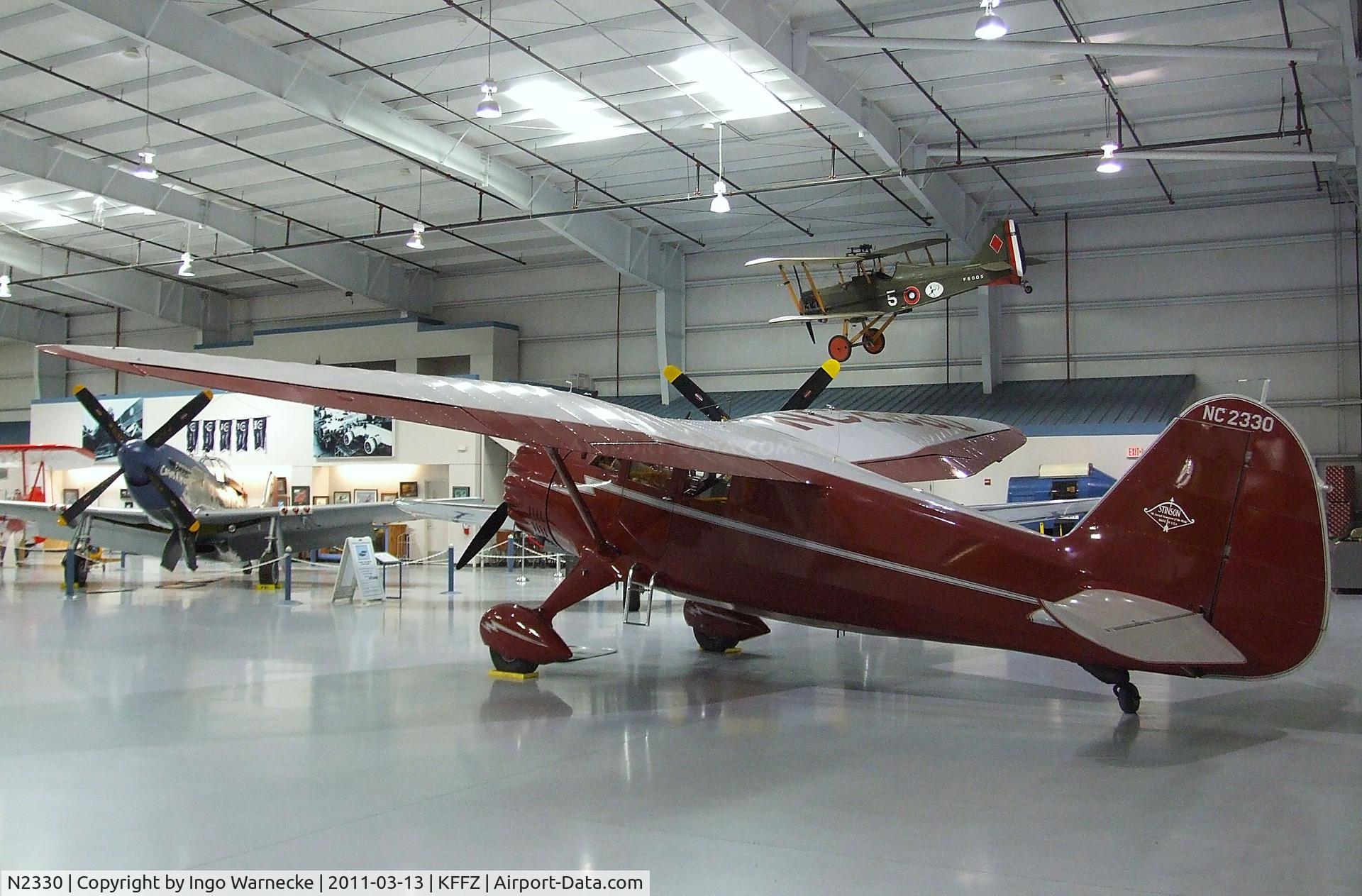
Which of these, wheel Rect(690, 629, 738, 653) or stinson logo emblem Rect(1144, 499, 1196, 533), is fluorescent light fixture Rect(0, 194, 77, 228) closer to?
wheel Rect(690, 629, 738, 653)

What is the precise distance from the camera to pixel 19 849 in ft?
14.0

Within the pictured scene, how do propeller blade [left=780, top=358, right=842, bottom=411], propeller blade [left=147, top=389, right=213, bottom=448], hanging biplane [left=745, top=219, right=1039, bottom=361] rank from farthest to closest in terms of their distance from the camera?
hanging biplane [left=745, top=219, right=1039, bottom=361]
propeller blade [left=147, top=389, right=213, bottom=448]
propeller blade [left=780, top=358, right=842, bottom=411]

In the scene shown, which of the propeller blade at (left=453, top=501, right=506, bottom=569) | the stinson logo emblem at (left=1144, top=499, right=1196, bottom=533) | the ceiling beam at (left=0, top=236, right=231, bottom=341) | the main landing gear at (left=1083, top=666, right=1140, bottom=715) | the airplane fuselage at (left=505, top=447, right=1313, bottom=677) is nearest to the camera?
the stinson logo emblem at (left=1144, top=499, right=1196, bottom=533)

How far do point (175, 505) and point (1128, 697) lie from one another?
15.2 meters

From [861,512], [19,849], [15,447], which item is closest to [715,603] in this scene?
[861,512]

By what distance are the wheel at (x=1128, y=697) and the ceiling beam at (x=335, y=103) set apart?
609 inches

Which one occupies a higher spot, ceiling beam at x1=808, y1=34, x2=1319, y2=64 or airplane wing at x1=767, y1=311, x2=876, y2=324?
ceiling beam at x1=808, y1=34, x2=1319, y2=64

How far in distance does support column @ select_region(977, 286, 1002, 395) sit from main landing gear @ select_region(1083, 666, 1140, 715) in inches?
742

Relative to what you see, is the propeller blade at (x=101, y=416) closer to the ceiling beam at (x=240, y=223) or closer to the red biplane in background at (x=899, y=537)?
the ceiling beam at (x=240, y=223)

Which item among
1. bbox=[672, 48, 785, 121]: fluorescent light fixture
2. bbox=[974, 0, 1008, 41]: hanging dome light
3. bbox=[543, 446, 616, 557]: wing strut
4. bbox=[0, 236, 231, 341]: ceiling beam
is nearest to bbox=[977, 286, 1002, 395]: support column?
bbox=[672, 48, 785, 121]: fluorescent light fixture

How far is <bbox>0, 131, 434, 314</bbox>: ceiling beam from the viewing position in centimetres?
2148

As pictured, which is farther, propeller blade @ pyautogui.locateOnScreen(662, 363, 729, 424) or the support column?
the support column

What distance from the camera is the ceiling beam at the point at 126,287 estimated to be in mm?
30016

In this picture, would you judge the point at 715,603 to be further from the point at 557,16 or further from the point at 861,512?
the point at 557,16
